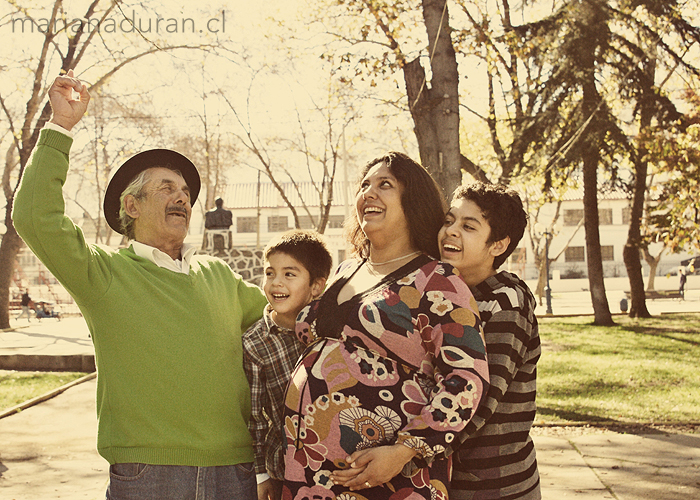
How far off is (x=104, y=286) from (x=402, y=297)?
109cm

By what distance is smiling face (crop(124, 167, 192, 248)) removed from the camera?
2.66 m

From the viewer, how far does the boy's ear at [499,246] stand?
2.57 meters

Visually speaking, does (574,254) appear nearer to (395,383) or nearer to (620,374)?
(620,374)

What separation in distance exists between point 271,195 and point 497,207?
50.7 m

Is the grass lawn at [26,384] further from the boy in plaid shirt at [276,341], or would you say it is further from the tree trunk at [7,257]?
the tree trunk at [7,257]

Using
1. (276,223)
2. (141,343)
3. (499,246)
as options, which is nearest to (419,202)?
(499,246)

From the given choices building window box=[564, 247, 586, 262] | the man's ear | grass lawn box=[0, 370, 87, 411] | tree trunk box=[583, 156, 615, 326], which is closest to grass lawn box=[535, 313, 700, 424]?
tree trunk box=[583, 156, 615, 326]

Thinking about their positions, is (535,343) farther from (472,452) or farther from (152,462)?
(152,462)

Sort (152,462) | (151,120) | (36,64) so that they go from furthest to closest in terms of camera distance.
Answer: (151,120) < (36,64) < (152,462)

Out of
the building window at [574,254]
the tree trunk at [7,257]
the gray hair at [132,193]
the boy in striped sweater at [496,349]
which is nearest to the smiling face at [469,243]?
A: the boy in striped sweater at [496,349]

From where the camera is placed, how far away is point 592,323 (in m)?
19.2

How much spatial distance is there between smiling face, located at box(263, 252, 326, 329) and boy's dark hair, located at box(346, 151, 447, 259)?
1.80ft

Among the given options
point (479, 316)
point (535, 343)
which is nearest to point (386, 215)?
point (479, 316)

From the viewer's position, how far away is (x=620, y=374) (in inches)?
430
